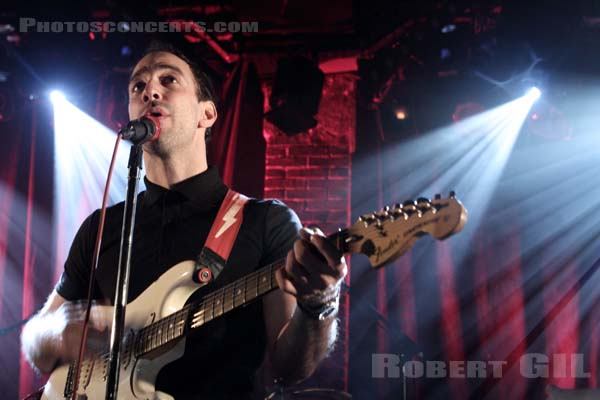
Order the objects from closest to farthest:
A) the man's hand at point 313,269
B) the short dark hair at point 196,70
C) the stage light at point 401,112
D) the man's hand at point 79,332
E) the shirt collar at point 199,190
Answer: the man's hand at point 313,269 → the man's hand at point 79,332 → the shirt collar at point 199,190 → the short dark hair at point 196,70 → the stage light at point 401,112

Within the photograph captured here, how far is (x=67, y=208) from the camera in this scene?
5824 millimetres

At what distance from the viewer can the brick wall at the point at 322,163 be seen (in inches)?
188

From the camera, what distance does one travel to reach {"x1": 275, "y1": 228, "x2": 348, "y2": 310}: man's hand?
167 centimetres

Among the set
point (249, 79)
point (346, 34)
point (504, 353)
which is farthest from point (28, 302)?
point (504, 353)

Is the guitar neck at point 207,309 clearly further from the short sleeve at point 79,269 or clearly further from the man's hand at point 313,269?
the short sleeve at point 79,269

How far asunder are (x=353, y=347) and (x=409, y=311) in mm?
629

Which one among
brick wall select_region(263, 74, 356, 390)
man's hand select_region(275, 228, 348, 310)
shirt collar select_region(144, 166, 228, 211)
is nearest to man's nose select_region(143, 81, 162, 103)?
shirt collar select_region(144, 166, 228, 211)

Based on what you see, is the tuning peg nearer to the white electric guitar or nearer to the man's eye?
the white electric guitar

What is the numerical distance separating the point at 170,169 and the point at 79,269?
58 cm

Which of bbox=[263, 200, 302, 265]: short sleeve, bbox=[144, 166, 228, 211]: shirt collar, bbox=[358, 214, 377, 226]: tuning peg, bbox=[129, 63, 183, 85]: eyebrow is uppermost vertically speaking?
bbox=[129, 63, 183, 85]: eyebrow

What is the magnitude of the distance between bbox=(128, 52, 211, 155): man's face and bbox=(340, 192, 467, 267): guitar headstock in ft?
3.71

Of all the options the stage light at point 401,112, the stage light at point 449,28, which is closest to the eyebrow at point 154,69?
the stage light at point 449,28

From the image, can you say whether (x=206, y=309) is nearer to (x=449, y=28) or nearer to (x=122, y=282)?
(x=122, y=282)

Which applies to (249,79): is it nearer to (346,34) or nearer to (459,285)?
(346,34)
